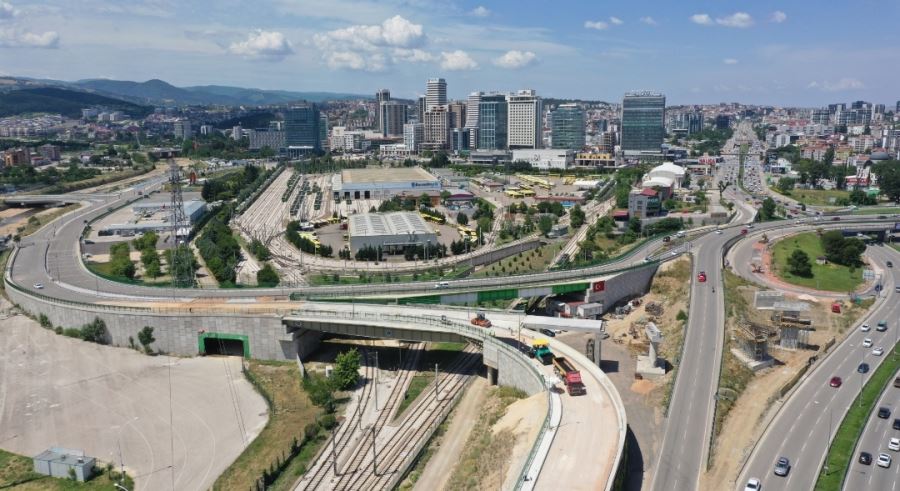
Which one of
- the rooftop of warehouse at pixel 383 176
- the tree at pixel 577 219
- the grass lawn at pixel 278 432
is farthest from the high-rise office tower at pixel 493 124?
the grass lawn at pixel 278 432

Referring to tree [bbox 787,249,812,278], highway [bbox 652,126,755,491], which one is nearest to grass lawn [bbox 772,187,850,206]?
tree [bbox 787,249,812,278]

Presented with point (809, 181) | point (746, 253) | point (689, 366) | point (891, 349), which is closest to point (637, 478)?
point (689, 366)

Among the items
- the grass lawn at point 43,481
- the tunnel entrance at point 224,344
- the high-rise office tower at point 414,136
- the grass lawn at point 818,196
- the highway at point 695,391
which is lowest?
the grass lawn at point 43,481

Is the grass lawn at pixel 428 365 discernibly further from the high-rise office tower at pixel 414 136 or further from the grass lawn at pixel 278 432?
the high-rise office tower at pixel 414 136

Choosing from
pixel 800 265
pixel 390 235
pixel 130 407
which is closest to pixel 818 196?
pixel 800 265

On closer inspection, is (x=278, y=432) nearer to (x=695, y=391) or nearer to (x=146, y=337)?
(x=146, y=337)

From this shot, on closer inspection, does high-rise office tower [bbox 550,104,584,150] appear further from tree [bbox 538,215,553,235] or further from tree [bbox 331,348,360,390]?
tree [bbox 331,348,360,390]

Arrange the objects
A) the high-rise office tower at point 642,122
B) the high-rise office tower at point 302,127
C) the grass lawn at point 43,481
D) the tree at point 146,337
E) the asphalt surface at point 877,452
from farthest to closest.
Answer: the high-rise office tower at point 302,127 < the high-rise office tower at point 642,122 < the tree at point 146,337 < the grass lawn at point 43,481 < the asphalt surface at point 877,452
